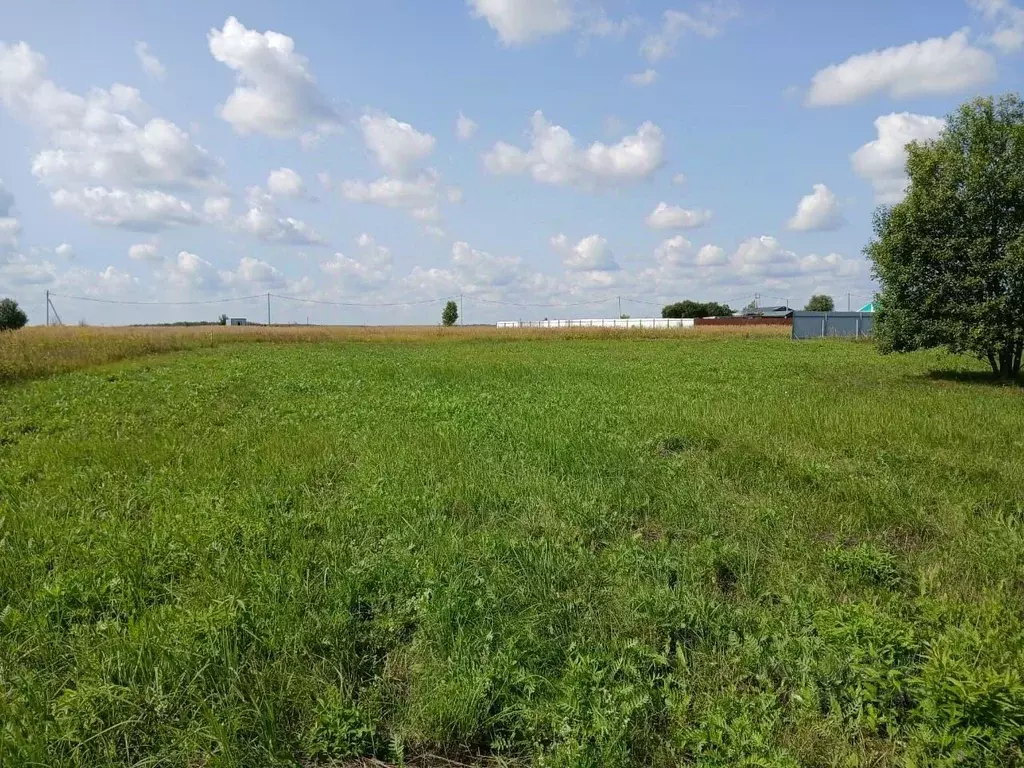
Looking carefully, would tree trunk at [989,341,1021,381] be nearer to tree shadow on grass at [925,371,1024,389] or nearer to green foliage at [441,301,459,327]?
tree shadow on grass at [925,371,1024,389]

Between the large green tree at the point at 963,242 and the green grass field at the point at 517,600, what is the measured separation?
27.1ft

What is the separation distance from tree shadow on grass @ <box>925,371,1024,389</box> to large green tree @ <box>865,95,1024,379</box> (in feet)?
1.35

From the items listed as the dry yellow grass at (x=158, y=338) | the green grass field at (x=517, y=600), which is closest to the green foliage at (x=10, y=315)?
the dry yellow grass at (x=158, y=338)

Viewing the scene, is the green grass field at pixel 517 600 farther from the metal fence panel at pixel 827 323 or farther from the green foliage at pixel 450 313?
the green foliage at pixel 450 313

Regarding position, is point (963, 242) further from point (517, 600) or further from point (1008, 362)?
point (517, 600)

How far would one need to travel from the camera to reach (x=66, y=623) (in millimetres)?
3834

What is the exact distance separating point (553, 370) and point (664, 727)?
56.4 feet

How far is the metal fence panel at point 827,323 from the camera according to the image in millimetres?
50531

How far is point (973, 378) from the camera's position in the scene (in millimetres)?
16531

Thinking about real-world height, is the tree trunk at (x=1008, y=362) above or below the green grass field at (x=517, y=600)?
above

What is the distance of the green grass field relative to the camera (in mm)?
2887

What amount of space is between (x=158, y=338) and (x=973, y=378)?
124ft

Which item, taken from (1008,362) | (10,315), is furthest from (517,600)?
(10,315)

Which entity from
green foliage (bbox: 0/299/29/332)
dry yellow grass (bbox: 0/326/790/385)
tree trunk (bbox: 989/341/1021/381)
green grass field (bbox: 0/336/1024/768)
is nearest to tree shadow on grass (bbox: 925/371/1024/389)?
tree trunk (bbox: 989/341/1021/381)
